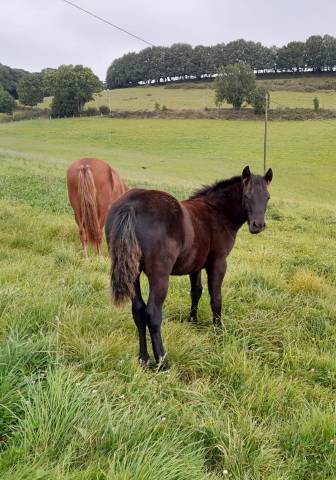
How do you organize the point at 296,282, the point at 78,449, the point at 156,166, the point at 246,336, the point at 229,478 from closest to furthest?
the point at 78,449, the point at 229,478, the point at 246,336, the point at 296,282, the point at 156,166

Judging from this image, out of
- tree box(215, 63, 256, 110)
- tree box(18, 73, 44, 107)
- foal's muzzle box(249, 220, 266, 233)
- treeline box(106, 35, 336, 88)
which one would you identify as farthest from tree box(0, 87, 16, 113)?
foal's muzzle box(249, 220, 266, 233)

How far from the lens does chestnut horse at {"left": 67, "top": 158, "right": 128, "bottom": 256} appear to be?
7.36m

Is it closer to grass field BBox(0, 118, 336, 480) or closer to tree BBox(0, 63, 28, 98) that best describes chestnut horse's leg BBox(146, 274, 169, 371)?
grass field BBox(0, 118, 336, 480)

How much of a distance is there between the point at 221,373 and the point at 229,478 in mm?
1133

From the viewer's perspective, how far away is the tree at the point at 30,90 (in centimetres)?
9062

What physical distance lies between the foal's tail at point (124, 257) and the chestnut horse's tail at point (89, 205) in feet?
12.6

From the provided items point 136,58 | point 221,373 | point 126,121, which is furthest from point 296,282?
point 136,58

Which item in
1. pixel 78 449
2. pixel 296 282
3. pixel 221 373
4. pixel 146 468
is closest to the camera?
pixel 146 468

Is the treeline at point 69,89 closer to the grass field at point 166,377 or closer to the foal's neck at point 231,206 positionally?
the grass field at point 166,377

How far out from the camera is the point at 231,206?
4.79 m

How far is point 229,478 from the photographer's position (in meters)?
2.45

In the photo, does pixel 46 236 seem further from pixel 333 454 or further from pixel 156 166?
pixel 156 166

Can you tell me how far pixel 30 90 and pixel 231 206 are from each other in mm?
96384

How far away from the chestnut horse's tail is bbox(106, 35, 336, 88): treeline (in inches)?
4608
